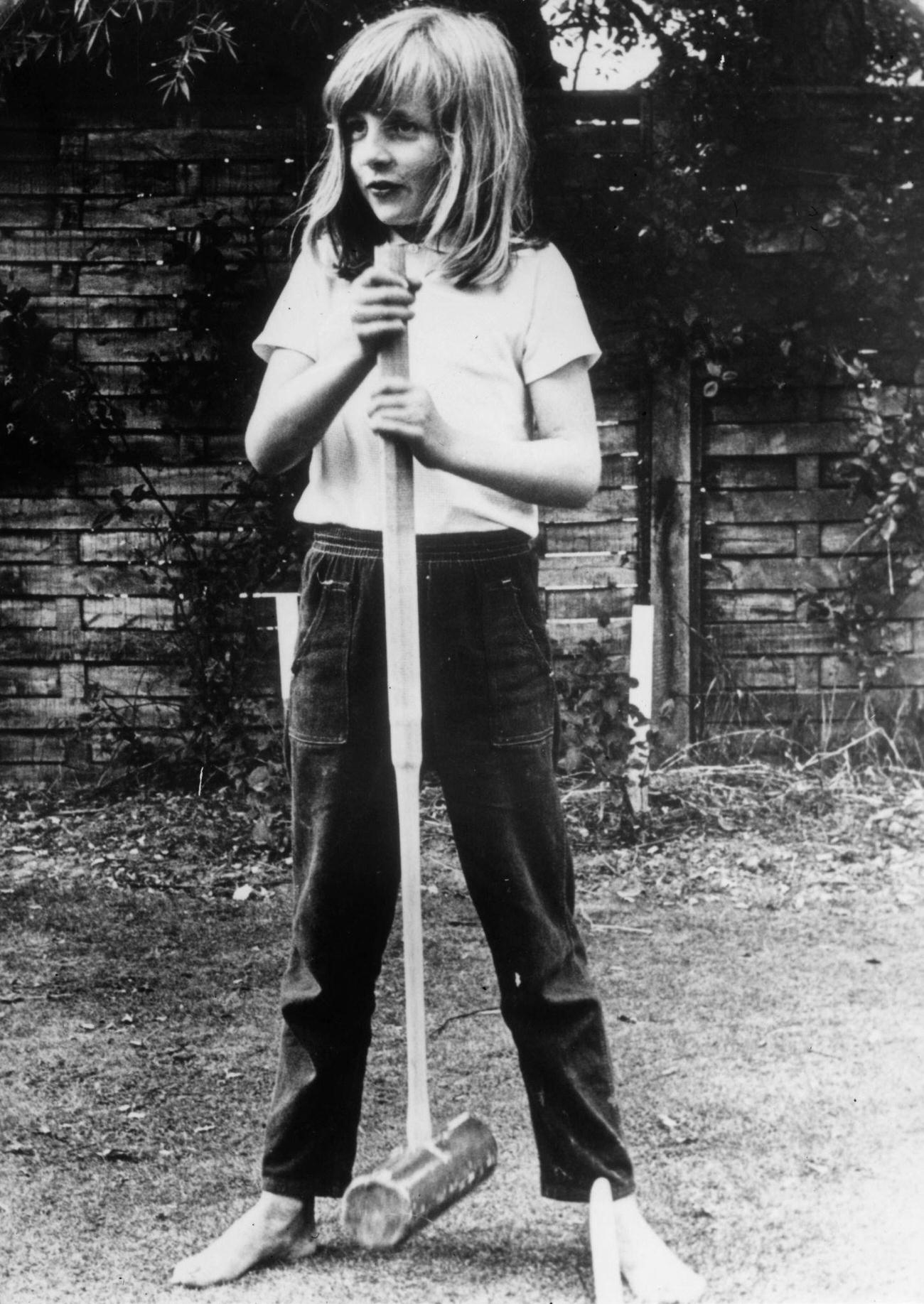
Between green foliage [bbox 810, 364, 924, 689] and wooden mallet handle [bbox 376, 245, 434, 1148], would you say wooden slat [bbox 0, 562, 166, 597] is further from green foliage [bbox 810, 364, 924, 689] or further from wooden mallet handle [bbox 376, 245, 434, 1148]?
wooden mallet handle [bbox 376, 245, 434, 1148]

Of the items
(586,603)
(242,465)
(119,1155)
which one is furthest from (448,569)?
(242,465)

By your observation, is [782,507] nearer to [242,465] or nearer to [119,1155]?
[242,465]

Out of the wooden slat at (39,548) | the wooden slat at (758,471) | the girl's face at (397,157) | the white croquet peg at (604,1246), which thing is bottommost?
the white croquet peg at (604,1246)

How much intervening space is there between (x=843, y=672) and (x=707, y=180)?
1.86 meters

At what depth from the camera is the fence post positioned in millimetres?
5008

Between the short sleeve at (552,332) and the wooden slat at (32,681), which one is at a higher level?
the short sleeve at (552,332)

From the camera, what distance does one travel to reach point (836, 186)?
16.3ft

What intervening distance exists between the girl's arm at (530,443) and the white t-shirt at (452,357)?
0.04 meters

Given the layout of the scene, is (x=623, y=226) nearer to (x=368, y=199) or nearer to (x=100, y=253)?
(x=100, y=253)

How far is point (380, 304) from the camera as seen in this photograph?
6.27ft

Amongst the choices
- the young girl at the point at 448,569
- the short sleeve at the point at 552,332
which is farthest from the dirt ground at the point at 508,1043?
the short sleeve at the point at 552,332

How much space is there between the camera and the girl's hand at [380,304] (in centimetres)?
191

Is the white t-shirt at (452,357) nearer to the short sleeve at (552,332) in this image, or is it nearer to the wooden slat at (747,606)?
the short sleeve at (552,332)

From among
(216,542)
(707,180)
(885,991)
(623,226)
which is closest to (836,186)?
(707,180)
